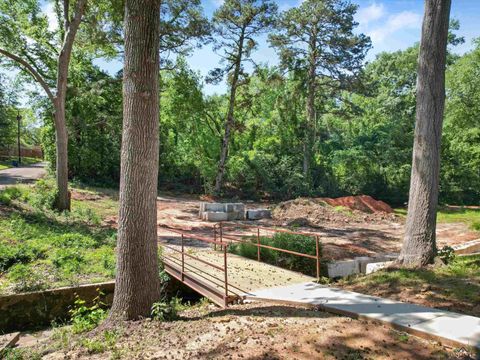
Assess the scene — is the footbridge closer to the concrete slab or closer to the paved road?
the concrete slab

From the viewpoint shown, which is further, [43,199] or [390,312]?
[43,199]

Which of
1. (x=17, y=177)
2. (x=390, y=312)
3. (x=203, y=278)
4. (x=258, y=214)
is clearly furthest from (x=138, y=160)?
(x=17, y=177)

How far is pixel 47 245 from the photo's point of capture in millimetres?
9008

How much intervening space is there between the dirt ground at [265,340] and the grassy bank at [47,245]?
2.56m

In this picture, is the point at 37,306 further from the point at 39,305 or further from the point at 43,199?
the point at 43,199

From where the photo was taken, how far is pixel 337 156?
25.0 m

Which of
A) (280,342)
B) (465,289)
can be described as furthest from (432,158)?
(280,342)

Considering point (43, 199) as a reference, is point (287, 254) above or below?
below

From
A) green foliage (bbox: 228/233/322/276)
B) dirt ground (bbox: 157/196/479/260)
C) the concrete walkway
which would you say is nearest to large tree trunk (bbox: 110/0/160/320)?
the concrete walkway

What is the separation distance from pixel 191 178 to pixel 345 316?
24313 mm

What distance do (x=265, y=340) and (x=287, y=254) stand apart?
4.88 metres

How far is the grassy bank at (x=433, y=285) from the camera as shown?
15.6ft

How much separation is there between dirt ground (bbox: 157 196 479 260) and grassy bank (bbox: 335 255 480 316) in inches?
109

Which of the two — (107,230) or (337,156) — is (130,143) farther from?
(337,156)
